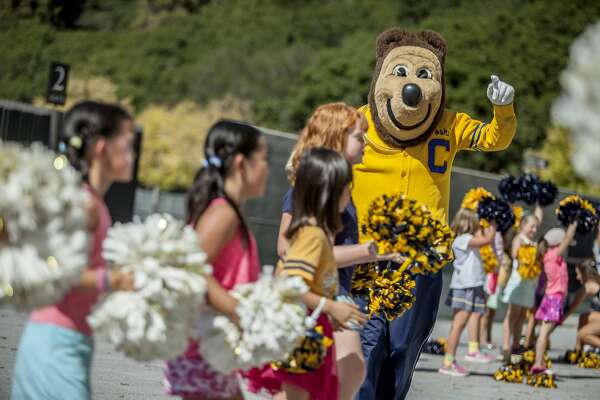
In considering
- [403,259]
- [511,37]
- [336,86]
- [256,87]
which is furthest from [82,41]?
[403,259]

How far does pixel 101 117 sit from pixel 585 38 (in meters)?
50.5

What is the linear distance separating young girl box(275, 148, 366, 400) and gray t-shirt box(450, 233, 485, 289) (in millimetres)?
6594

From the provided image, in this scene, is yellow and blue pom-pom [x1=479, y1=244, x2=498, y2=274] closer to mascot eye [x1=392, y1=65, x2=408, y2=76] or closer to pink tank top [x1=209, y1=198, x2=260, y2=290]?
mascot eye [x1=392, y1=65, x2=408, y2=76]

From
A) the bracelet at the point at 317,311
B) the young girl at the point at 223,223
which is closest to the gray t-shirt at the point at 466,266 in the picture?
the bracelet at the point at 317,311

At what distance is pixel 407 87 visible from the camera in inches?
261

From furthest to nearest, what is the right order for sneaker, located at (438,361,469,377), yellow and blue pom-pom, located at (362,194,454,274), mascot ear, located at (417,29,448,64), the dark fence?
the dark fence < sneaker, located at (438,361,469,377) < mascot ear, located at (417,29,448,64) < yellow and blue pom-pom, located at (362,194,454,274)

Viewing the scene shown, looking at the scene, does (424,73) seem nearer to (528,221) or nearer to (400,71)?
(400,71)

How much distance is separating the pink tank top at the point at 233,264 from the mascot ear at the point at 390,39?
11.0 feet

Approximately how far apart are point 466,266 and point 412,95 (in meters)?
4.88

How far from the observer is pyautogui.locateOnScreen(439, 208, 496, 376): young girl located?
35.7 feet

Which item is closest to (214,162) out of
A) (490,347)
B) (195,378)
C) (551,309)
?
(195,378)

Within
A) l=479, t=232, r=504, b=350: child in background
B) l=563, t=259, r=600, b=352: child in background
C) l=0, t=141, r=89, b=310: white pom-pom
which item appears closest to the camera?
l=0, t=141, r=89, b=310: white pom-pom

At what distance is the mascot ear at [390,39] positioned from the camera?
7188 mm

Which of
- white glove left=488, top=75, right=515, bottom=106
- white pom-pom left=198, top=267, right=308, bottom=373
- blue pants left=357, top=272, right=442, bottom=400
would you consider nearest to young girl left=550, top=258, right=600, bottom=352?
white glove left=488, top=75, right=515, bottom=106
